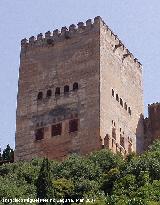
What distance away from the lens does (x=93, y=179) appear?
46781mm

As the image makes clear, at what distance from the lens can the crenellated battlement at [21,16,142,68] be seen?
57.6 meters

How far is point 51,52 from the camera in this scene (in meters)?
58.2

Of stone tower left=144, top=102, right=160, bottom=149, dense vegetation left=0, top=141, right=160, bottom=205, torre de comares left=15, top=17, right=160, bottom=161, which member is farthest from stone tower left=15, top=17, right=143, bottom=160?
dense vegetation left=0, top=141, right=160, bottom=205

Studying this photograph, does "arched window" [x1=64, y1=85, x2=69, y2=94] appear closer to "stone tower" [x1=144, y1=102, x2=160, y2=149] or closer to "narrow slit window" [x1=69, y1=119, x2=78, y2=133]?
"narrow slit window" [x1=69, y1=119, x2=78, y2=133]

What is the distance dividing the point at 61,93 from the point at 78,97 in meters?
1.20

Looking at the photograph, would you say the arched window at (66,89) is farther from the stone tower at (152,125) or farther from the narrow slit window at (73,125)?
the stone tower at (152,125)

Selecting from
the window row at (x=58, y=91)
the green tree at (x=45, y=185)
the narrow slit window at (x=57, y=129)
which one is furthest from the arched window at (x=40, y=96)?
the green tree at (x=45, y=185)

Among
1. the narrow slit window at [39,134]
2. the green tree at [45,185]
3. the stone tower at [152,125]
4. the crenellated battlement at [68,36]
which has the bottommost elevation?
the green tree at [45,185]

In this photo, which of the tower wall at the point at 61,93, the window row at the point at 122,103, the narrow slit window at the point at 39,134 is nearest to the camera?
the tower wall at the point at 61,93

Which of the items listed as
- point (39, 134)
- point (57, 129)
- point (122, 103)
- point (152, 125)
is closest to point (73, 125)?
point (57, 129)

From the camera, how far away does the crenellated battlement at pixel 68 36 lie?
189ft

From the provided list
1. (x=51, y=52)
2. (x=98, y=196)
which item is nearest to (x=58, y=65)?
(x=51, y=52)

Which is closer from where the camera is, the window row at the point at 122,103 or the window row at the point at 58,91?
the window row at the point at 58,91

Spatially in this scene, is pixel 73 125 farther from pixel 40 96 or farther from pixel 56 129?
pixel 40 96
